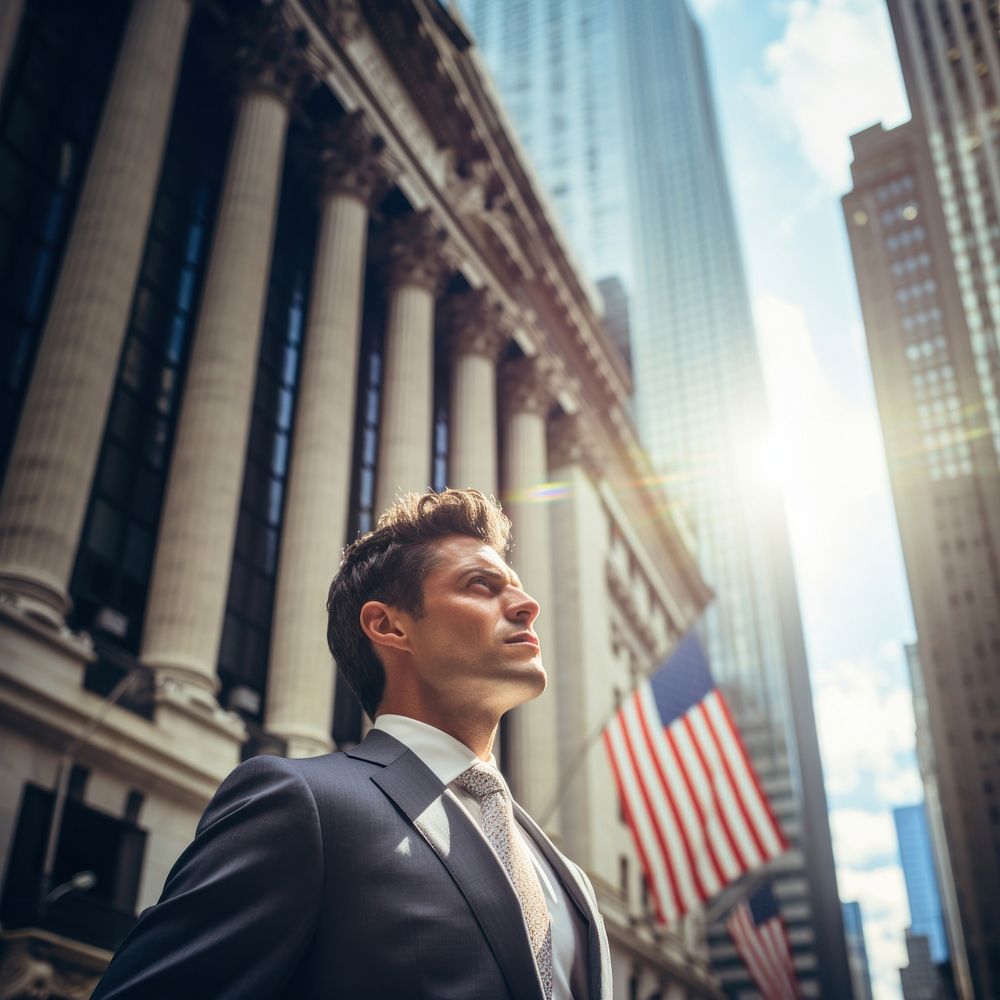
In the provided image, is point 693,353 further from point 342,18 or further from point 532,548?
point 342,18

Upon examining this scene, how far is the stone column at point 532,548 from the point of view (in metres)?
30.5

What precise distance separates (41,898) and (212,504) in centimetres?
738

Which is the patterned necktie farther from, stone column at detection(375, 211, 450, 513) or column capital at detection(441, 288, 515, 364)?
column capital at detection(441, 288, 515, 364)

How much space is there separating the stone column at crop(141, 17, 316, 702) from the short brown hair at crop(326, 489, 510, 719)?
14.9 m

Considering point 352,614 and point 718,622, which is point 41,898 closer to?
point 352,614

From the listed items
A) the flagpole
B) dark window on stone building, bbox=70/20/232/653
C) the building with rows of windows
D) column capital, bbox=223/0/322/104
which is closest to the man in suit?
dark window on stone building, bbox=70/20/232/653

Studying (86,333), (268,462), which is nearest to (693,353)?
(268,462)

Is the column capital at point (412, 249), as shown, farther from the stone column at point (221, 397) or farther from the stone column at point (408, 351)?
the stone column at point (221, 397)

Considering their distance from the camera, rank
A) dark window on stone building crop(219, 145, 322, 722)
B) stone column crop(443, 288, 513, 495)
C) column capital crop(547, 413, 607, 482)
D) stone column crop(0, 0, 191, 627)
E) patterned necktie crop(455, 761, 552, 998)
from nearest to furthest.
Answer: patterned necktie crop(455, 761, 552, 998) < stone column crop(0, 0, 191, 627) < dark window on stone building crop(219, 145, 322, 722) < stone column crop(443, 288, 513, 495) < column capital crop(547, 413, 607, 482)

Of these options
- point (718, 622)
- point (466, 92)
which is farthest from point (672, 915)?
point (718, 622)

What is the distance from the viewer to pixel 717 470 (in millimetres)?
121062

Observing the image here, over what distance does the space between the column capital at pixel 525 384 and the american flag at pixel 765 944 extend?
1771cm

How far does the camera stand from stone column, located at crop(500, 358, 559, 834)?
100.0ft

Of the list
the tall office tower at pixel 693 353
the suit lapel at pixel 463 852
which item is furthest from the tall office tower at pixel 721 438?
the suit lapel at pixel 463 852
